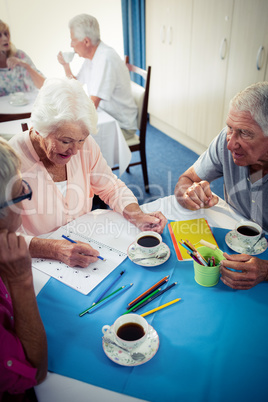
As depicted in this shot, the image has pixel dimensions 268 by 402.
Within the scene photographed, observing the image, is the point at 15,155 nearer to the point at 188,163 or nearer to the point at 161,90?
the point at 188,163

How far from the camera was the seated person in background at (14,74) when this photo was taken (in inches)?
123

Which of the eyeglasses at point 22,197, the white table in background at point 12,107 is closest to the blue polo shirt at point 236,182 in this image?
the eyeglasses at point 22,197

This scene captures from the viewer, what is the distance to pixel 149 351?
2.75 ft

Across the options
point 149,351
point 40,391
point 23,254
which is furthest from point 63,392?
point 23,254

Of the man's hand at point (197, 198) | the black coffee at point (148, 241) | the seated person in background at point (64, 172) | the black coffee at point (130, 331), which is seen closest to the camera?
the black coffee at point (130, 331)

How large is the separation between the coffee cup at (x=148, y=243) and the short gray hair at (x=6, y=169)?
0.52 meters

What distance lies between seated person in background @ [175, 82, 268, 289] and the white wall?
3265mm

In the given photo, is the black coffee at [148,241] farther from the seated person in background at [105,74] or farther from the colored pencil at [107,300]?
the seated person in background at [105,74]

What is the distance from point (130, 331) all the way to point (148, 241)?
39 cm

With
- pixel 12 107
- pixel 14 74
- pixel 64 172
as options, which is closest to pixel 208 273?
pixel 64 172

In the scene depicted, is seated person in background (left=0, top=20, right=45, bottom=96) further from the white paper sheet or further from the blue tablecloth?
the blue tablecloth

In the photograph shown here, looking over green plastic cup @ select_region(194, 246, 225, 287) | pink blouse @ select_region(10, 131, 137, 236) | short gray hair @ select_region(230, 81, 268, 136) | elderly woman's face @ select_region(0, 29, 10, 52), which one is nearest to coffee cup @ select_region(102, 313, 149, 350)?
green plastic cup @ select_region(194, 246, 225, 287)

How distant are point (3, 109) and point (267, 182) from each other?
2202 mm

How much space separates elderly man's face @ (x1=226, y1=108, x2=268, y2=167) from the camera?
1290 millimetres
